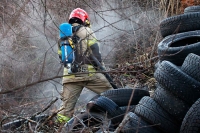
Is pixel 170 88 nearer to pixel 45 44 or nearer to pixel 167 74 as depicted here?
pixel 167 74

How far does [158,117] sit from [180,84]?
0.54 metres

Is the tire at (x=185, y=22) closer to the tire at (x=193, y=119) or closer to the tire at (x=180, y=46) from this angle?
the tire at (x=180, y=46)

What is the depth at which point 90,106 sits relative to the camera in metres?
5.52

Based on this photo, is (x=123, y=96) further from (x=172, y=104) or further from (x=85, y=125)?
(x=85, y=125)

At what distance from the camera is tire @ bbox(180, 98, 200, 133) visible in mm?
4534

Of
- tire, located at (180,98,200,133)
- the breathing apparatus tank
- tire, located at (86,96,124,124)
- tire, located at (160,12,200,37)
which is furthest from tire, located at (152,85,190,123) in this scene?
the breathing apparatus tank

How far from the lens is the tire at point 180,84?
4781 mm

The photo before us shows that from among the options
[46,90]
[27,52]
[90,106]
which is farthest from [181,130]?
[27,52]

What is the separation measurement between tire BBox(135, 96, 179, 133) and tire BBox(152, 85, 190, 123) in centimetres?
7

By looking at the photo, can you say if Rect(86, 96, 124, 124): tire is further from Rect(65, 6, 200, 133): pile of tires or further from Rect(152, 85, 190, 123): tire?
Rect(152, 85, 190, 123): tire

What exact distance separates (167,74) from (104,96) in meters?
1.34

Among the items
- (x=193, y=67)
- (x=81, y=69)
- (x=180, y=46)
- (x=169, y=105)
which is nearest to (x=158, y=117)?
(x=169, y=105)

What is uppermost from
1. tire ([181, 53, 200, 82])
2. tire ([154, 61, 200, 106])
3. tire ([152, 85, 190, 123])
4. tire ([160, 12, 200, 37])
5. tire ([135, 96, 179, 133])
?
tire ([160, 12, 200, 37])

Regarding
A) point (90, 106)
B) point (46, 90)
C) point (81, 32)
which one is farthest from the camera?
point (46, 90)
